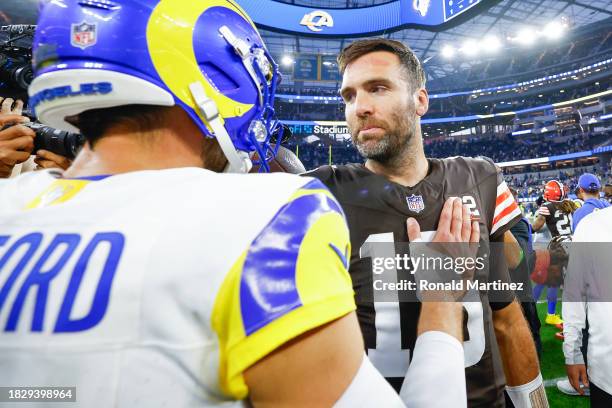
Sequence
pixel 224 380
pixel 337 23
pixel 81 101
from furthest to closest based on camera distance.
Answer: pixel 337 23, pixel 81 101, pixel 224 380

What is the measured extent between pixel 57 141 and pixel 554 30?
26756 mm

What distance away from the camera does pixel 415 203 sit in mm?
1654

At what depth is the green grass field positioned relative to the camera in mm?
3229

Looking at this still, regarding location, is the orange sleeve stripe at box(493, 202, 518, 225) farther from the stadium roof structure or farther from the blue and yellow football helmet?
the stadium roof structure

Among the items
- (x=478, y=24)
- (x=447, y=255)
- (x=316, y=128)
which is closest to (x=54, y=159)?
(x=447, y=255)

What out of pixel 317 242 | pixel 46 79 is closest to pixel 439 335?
pixel 317 242

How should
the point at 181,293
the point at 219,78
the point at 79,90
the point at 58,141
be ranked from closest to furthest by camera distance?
1. the point at 181,293
2. the point at 79,90
3. the point at 219,78
4. the point at 58,141

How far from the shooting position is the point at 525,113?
2989 cm

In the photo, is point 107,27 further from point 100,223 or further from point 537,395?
point 537,395

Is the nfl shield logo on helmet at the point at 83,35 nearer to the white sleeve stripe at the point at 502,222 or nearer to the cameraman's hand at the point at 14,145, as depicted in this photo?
the cameraman's hand at the point at 14,145

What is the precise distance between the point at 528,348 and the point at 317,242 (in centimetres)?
155

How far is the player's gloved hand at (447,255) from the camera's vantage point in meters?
1.25

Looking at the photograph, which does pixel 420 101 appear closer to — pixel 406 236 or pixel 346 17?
pixel 406 236

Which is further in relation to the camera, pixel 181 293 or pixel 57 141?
pixel 57 141
